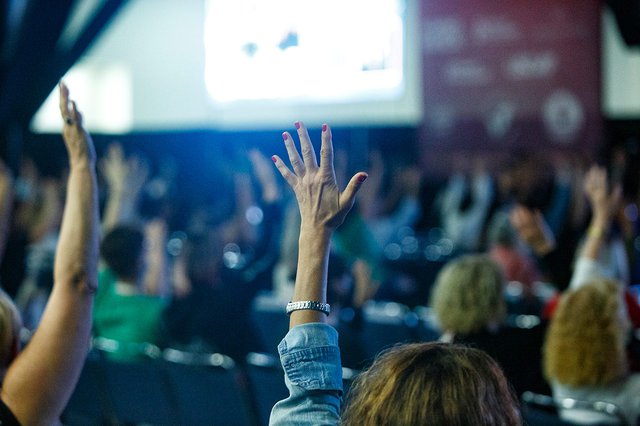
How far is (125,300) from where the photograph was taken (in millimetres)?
4156

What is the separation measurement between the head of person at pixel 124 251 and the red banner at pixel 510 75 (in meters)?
5.02

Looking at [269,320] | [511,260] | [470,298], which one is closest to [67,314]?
[470,298]

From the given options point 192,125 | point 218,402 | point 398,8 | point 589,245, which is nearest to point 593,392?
point 589,245

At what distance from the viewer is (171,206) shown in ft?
34.1

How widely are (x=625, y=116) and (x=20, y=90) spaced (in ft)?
20.0

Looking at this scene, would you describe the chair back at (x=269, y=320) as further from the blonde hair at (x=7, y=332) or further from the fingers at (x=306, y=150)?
the fingers at (x=306, y=150)

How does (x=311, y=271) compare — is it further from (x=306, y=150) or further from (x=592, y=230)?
(x=592, y=230)

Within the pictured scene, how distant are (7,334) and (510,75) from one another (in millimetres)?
6892

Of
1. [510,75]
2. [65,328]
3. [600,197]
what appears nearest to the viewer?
[65,328]

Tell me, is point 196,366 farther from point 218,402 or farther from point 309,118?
point 309,118

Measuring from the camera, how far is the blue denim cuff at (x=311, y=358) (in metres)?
1.47

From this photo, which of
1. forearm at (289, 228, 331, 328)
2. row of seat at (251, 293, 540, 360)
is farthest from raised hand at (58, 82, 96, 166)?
row of seat at (251, 293, 540, 360)

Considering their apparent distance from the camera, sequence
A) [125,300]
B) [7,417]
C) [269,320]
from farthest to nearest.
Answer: [269,320], [125,300], [7,417]

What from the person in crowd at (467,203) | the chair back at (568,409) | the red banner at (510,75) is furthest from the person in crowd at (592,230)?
the person in crowd at (467,203)
